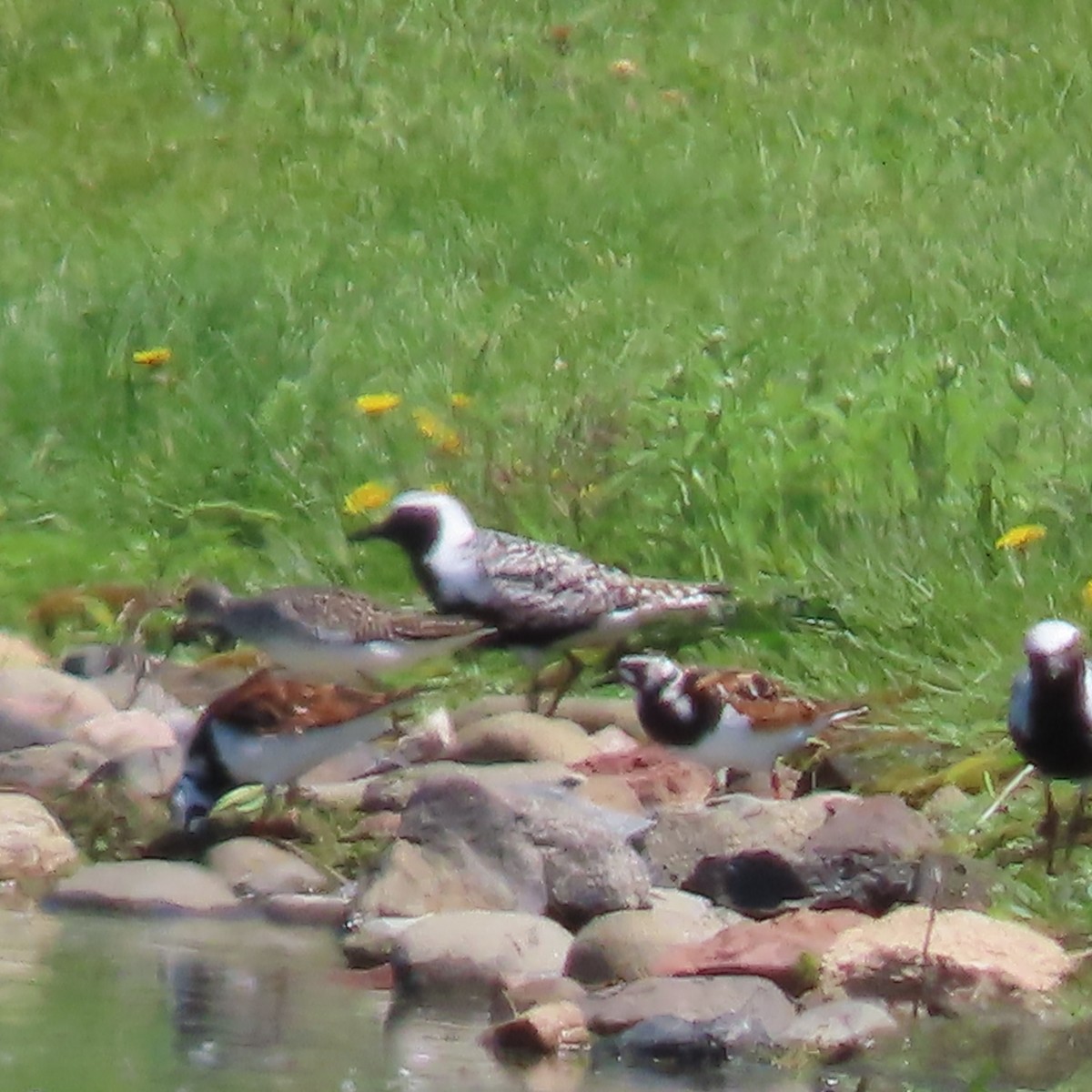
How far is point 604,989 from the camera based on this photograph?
508 centimetres

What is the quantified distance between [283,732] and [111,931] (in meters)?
0.94

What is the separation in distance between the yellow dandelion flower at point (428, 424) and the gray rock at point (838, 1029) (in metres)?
4.51

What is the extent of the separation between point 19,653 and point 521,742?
5.86 feet

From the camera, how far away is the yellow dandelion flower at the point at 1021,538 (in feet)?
24.1

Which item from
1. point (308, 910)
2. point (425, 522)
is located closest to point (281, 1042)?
point (308, 910)

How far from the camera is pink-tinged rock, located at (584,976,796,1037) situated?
15.4 ft

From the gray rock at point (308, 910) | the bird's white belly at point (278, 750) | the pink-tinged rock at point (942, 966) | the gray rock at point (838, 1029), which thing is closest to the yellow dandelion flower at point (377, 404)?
the bird's white belly at point (278, 750)

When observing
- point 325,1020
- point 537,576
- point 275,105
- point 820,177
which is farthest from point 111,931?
point 275,105

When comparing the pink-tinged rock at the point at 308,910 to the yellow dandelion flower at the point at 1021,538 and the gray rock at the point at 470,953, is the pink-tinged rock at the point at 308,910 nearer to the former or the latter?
the gray rock at the point at 470,953

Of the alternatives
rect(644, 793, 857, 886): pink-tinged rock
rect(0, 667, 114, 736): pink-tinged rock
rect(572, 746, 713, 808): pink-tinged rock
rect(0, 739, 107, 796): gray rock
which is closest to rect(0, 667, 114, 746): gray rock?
rect(0, 667, 114, 736): pink-tinged rock

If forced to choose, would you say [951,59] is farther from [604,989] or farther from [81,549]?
[604,989]

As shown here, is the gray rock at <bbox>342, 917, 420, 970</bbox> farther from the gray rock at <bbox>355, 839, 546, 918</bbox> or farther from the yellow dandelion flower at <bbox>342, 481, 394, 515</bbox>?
the yellow dandelion flower at <bbox>342, 481, 394, 515</bbox>

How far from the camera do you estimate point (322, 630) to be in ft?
23.8

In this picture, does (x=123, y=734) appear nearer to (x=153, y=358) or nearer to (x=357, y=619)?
(x=357, y=619)
